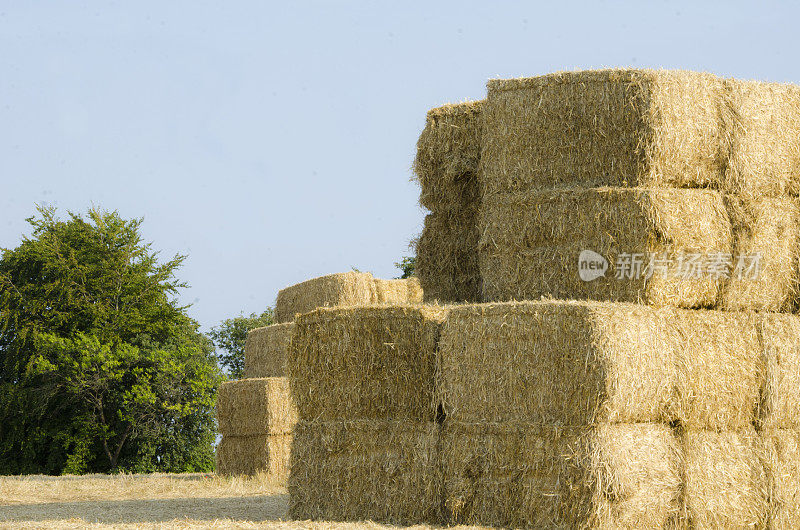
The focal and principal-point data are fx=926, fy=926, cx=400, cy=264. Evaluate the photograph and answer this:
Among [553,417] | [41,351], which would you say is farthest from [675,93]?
[41,351]

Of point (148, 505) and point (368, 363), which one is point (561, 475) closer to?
point (368, 363)

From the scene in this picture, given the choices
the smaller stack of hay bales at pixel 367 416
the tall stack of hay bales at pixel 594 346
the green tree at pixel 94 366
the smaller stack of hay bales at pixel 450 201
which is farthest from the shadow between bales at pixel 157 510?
the green tree at pixel 94 366

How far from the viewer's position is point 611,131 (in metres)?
8.08

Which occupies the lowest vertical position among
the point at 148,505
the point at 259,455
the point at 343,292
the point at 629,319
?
the point at 148,505

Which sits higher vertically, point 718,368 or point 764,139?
point 764,139

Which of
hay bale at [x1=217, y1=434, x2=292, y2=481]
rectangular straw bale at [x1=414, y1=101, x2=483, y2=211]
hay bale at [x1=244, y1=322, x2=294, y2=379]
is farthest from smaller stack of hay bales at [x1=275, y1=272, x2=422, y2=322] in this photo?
rectangular straw bale at [x1=414, y1=101, x2=483, y2=211]

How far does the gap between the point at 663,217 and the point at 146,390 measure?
700 inches

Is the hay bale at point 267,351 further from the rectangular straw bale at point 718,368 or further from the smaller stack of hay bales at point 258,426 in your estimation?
the rectangular straw bale at point 718,368

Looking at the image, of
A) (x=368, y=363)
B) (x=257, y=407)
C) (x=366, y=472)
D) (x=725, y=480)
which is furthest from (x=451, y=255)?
(x=257, y=407)

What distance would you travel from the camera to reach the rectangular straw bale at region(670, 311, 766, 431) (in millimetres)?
7586

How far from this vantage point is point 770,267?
8.55 m

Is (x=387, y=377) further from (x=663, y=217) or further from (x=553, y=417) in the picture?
(x=663, y=217)

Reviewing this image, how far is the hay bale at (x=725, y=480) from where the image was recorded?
296 inches

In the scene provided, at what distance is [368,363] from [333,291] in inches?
288
